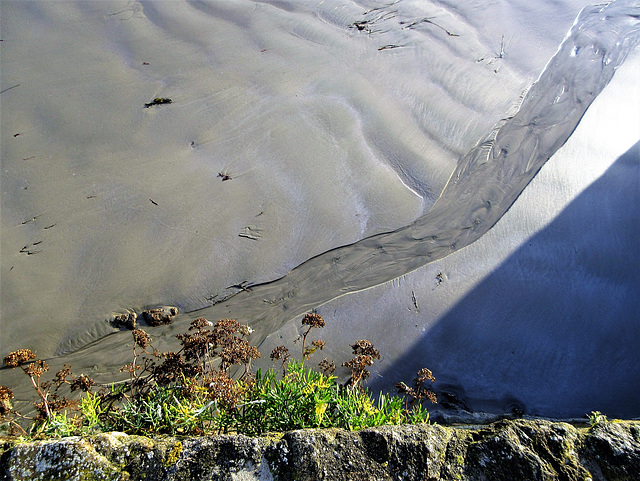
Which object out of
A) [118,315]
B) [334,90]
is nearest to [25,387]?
[118,315]

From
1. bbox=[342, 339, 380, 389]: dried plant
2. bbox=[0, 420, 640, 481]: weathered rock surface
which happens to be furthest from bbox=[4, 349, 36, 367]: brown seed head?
bbox=[342, 339, 380, 389]: dried plant

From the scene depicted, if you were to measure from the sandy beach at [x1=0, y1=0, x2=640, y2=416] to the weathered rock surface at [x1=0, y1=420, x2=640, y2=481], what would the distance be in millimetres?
1643

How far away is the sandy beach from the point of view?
363cm

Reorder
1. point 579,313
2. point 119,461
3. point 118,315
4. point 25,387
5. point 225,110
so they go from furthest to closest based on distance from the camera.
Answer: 1. point 225,110
2. point 579,313
3. point 118,315
4. point 25,387
5. point 119,461

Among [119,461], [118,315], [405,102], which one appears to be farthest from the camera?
[405,102]

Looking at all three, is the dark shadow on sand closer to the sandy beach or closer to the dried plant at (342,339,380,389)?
the sandy beach

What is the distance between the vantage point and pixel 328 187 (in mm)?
4367

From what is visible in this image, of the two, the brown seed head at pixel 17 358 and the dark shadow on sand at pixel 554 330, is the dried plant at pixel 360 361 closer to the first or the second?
the dark shadow on sand at pixel 554 330

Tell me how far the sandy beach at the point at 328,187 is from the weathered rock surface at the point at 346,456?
1.64 meters

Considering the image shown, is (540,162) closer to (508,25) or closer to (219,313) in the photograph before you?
(508,25)

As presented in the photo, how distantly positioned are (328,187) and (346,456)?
2.98m

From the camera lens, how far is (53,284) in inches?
143

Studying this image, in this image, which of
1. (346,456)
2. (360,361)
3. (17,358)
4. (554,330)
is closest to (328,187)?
(360,361)

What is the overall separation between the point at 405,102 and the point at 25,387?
4519 mm
